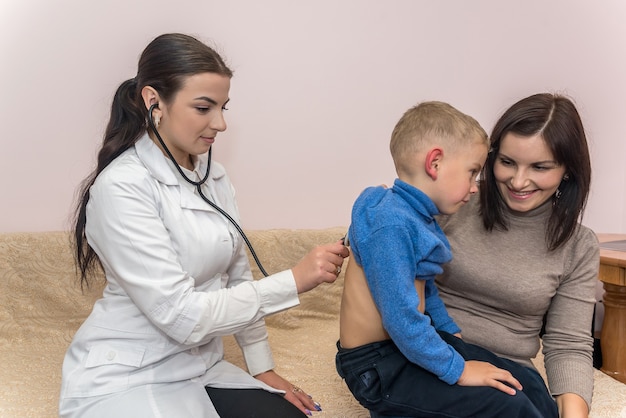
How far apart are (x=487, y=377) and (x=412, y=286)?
0.82 ft

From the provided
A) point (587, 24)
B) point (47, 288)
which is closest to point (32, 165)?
point (47, 288)

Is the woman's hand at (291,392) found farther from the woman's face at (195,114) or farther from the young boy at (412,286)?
the woman's face at (195,114)

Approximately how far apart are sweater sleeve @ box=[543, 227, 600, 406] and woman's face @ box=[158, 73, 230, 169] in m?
0.92

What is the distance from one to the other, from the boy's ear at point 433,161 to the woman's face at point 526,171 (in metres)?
0.27

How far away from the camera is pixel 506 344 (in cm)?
157

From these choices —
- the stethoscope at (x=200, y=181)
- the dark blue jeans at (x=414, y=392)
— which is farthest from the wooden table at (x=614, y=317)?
the stethoscope at (x=200, y=181)

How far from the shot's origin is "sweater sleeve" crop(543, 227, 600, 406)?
1538 mm

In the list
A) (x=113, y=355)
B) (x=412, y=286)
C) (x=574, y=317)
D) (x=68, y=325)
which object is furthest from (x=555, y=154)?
(x=68, y=325)

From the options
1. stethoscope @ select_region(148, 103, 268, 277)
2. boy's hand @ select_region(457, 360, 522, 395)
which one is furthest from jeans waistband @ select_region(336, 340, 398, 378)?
stethoscope @ select_region(148, 103, 268, 277)

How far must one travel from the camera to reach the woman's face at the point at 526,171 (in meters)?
1.49

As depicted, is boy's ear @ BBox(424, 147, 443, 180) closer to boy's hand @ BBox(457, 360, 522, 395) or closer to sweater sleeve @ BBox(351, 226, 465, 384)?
sweater sleeve @ BBox(351, 226, 465, 384)

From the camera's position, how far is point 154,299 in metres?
1.33

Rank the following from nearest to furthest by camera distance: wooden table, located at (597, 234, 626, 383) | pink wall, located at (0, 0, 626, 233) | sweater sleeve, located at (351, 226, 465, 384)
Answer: sweater sleeve, located at (351, 226, 465, 384), wooden table, located at (597, 234, 626, 383), pink wall, located at (0, 0, 626, 233)

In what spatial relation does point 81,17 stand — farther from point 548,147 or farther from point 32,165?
Answer: point 548,147
